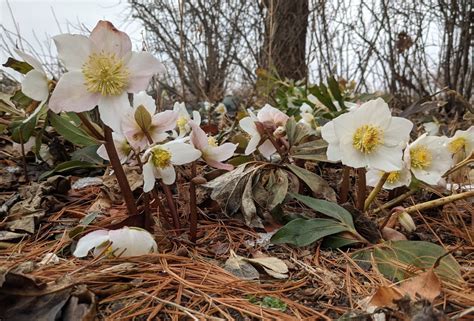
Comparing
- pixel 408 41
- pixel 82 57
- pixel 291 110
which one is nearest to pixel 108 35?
pixel 82 57

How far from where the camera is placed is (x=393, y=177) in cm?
109

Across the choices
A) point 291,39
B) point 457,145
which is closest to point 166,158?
point 457,145

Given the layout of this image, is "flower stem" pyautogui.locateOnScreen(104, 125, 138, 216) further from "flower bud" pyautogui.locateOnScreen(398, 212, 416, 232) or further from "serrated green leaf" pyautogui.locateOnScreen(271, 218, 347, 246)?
"flower bud" pyautogui.locateOnScreen(398, 212, 416, 232)

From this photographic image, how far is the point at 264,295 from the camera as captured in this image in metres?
0.81

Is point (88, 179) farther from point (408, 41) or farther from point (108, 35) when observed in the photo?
point (408, 41)

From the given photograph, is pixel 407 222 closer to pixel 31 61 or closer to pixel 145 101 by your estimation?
pixel 145 101

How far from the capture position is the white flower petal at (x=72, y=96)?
0.84 metres

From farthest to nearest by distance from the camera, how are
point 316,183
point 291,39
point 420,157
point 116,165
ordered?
point 291,39 < point 316,183 < point 420,157 < point 116,165

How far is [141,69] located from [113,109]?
10 cm

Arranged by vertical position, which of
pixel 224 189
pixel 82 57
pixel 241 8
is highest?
pixel 241 8

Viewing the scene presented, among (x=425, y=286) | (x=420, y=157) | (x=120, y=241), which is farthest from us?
(x=420, y=157)

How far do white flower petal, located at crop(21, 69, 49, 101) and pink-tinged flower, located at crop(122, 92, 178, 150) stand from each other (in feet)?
0.51

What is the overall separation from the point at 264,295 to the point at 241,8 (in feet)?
14.7

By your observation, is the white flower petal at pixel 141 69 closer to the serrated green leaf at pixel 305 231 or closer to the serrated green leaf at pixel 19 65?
the serrated green leaf at pixel 19 65
